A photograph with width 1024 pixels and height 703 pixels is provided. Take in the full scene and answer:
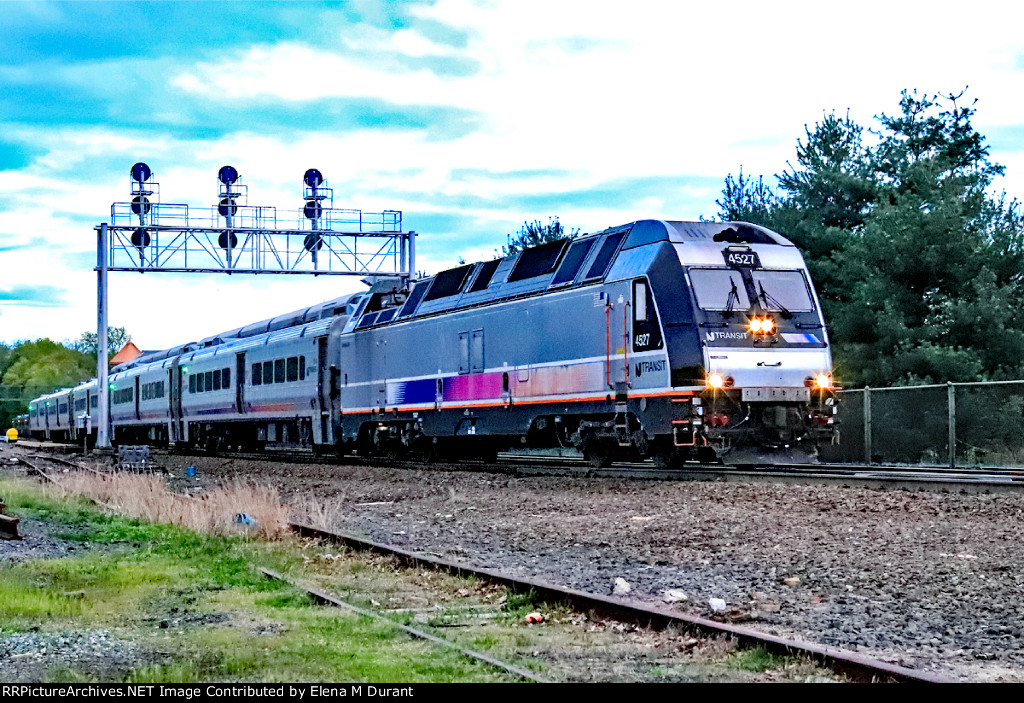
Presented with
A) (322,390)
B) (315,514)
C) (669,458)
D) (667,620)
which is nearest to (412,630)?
(667,620)

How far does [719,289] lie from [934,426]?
9.23 meters

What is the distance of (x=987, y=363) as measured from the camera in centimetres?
2845

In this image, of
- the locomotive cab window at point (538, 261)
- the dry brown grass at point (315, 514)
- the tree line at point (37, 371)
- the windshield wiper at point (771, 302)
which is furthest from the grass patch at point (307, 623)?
the tree line at point (37, 371)

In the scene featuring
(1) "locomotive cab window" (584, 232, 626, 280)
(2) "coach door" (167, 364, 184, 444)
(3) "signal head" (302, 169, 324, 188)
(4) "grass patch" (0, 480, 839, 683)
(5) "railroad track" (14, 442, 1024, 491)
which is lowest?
(4) "grass patch" (0, 480, 839, 683)

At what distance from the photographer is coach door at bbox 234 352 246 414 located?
37.2m

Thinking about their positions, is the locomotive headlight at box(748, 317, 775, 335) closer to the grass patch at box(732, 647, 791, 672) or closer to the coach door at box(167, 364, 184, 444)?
the grass patch at box(732, 647, 791, 672)

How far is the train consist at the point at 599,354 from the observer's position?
18.2 metres

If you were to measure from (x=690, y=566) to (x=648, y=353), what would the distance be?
8237 millimetres

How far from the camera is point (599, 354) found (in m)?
19.8

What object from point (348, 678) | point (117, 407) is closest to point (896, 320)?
point (348, 678)

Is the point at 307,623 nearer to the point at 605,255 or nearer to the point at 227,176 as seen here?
the point at 605,255

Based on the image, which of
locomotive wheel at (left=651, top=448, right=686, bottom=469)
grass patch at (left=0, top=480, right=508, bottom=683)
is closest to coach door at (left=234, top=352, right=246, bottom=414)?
locomotive wheel at (left=651, top=448, right=686, bottom=469)

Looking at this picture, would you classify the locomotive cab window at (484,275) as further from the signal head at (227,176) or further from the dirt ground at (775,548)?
the signal head at (227,176)

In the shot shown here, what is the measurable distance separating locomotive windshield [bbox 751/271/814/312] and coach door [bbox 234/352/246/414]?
2172cm
